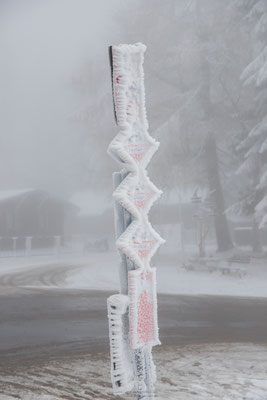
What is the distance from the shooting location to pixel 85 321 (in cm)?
900

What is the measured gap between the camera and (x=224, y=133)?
2097 centimetres

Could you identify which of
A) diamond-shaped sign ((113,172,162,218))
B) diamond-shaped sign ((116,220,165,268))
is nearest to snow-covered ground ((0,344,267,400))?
diamond-shaped sign ((116,220,165,268))

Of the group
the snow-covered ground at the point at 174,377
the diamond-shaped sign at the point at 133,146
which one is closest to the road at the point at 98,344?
the snow-covered ground at the point at 174,377

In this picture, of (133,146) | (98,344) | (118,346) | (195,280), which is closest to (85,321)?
(98,344)

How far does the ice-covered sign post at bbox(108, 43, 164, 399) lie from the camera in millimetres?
2988

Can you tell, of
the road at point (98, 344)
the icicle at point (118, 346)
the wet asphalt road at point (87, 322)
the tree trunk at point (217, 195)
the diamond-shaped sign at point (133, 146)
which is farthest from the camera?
the tree trunk at point (217, 195)

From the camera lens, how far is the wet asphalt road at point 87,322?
7.04 meters

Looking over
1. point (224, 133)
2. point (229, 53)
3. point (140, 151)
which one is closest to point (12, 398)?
point (140, 151)

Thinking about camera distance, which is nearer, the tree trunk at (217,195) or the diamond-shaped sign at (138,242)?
the diamond-shaped sign at (138,242)

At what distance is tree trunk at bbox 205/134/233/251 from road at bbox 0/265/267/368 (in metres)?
8.89

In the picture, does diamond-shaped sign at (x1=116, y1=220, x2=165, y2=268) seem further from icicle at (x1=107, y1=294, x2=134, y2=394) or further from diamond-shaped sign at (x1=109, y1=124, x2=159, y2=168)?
diamond-shaped sign at (x1=109, y1=124, x2=159, y2=168)

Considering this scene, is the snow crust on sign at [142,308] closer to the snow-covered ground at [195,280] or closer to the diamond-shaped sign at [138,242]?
the diamond-shaped sign at [138,242]

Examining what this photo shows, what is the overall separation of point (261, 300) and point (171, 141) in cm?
1025

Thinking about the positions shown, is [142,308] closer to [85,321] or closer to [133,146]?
[133,146]
